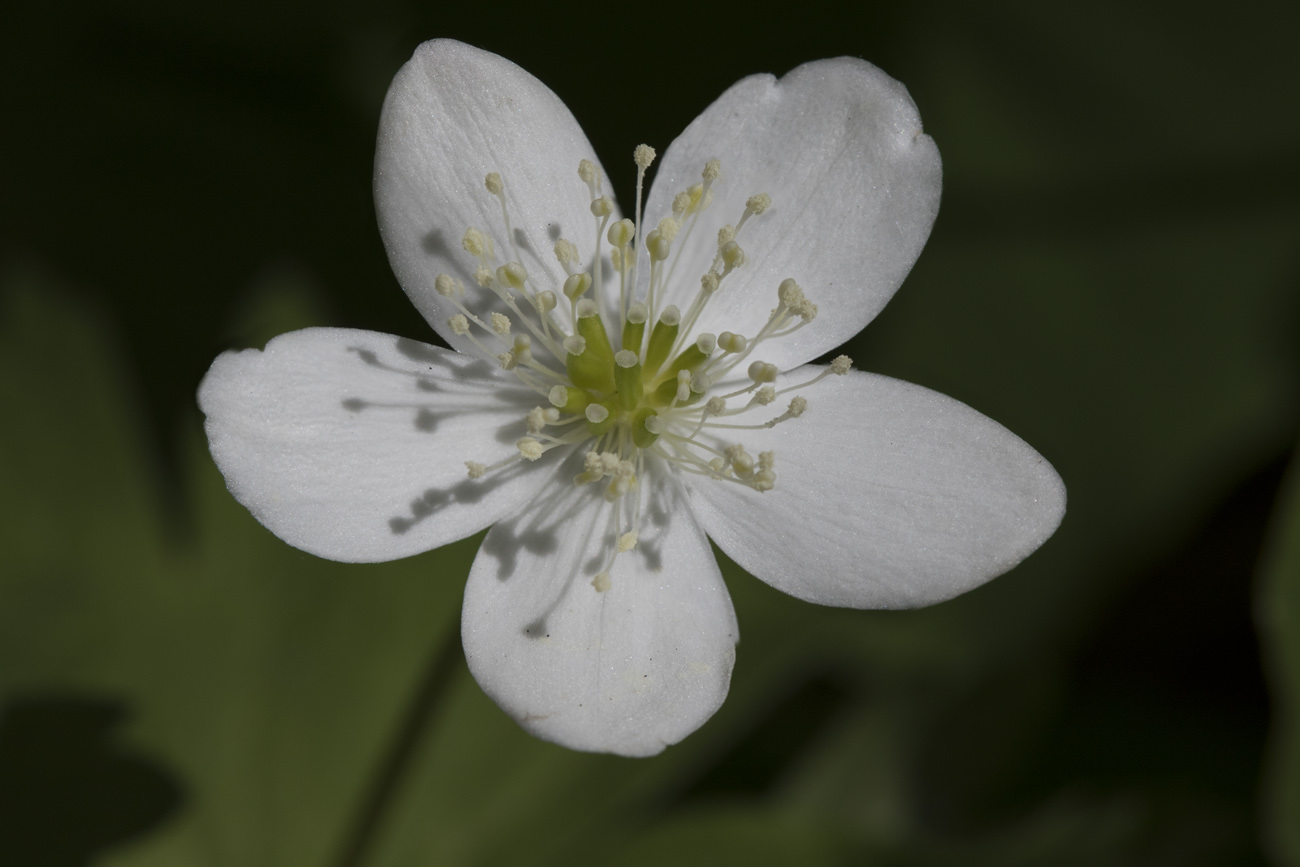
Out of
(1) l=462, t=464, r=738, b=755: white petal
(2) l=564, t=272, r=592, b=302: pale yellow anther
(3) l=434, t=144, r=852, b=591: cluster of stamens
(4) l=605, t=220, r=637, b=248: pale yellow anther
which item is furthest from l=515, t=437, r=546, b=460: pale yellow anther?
(4) l=605, t=220, r=637, b=248: pale yellow anther

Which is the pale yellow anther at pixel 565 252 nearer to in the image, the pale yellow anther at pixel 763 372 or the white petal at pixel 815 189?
the white petal at pixel 815 189

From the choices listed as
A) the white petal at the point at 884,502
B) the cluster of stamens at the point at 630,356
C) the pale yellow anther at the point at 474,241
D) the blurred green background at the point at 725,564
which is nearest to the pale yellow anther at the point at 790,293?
the cluster of stamens at the point at 630,356

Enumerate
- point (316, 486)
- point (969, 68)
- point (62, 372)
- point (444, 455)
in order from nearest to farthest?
point (316, 486)
point (444, 455)
point (62, 372)
point (969, 68)

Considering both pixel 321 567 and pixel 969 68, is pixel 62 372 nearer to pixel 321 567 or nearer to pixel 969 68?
pixel 321 567

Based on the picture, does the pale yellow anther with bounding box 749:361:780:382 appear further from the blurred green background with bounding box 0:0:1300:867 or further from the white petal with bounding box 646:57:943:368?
the blurred green background with bounding box 0:0:1300:867

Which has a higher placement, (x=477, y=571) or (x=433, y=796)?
(x=477, y=571)

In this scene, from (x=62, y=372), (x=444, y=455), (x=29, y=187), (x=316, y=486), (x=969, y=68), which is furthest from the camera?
(x=969, y=68)

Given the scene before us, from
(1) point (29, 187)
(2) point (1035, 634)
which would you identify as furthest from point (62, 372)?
(2) point (1035, 634)
